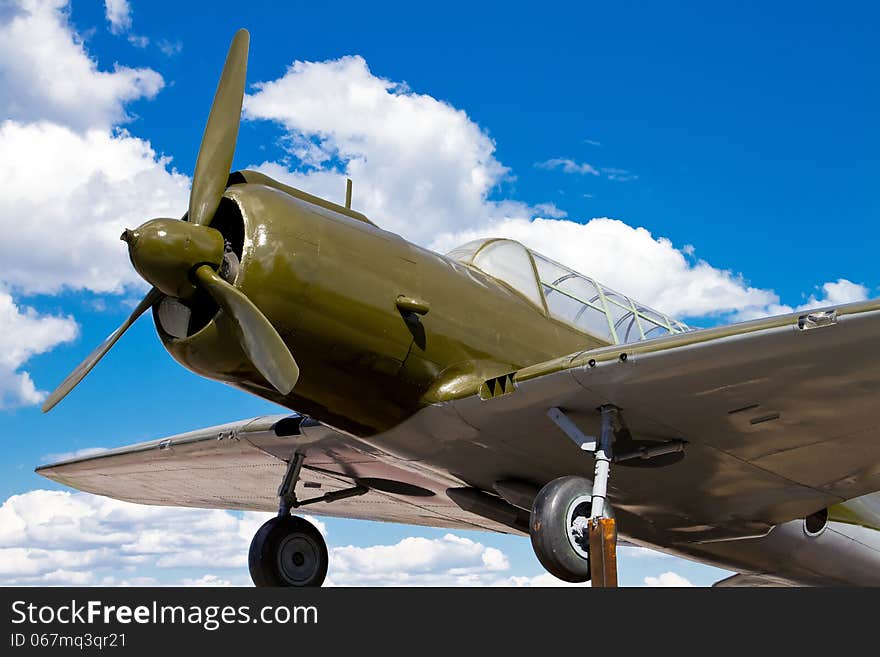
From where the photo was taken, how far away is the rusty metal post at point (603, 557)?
6.61 metres

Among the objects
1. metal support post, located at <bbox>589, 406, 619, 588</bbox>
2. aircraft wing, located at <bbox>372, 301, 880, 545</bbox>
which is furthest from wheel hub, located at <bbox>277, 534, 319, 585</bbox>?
metal support post, located at <bbox>589, 406, 619, 588</bbox>

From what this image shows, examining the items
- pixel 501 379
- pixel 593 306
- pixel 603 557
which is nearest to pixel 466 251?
pixel 593 306

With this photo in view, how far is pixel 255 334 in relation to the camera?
22.8 ft

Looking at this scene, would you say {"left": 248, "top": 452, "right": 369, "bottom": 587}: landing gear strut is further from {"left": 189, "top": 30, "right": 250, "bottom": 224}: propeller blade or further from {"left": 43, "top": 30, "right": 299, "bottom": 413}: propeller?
{"left": 189, "top": 30, "right": 250, "bottom": 224}: propeller blade

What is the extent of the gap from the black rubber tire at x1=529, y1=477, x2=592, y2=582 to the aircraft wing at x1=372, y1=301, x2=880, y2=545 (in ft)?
2.60

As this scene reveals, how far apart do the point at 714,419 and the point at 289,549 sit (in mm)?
4871

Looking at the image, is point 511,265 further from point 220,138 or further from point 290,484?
point 290,484

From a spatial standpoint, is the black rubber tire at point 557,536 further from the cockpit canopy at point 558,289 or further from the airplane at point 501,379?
the cockpit canopy at point 558,289

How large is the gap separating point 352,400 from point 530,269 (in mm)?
2248

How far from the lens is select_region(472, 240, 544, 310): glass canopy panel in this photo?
8.83 meters
